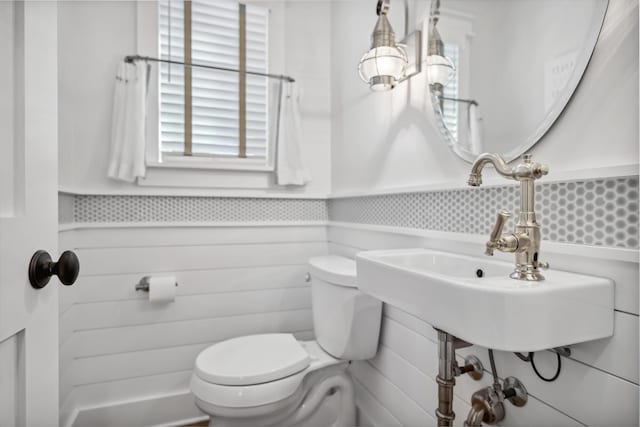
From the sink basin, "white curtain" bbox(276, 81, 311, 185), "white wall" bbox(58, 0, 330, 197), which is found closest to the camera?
the sink basin

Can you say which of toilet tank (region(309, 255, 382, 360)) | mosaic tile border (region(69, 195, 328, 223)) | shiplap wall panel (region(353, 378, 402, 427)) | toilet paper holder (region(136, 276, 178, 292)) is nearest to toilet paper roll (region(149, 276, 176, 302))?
toilet paper holder (region(136, 276, 178, 292))

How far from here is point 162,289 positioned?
1688mm

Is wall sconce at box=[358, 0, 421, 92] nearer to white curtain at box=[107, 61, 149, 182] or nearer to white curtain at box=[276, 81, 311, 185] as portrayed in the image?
white curtain at box=[276, 81, 311, 185]

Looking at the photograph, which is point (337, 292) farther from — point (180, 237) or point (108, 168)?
point (108, 168)

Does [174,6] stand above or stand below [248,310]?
above

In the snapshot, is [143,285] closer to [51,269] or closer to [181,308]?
[181,308]

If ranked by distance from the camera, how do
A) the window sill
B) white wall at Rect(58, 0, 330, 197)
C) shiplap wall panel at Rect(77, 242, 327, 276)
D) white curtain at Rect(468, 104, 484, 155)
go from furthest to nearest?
the window sill → shiplap wall panel at Rect(77, 242, 327, 276) → white wall at Rect(58, 0, 330, 197) → white curtain at Rect(468, 104, 484, 155)

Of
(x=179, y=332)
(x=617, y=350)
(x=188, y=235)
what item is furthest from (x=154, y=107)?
(x=617, y=350)

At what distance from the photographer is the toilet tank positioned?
1.44 meters

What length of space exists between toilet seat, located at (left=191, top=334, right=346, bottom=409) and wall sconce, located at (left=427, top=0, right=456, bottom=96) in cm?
113

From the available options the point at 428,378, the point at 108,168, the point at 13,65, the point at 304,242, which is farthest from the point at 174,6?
the point at 428,378

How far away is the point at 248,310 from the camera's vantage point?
76.2 inches

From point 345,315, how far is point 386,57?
981 millimetres

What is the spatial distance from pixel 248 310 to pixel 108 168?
979 millimetres
